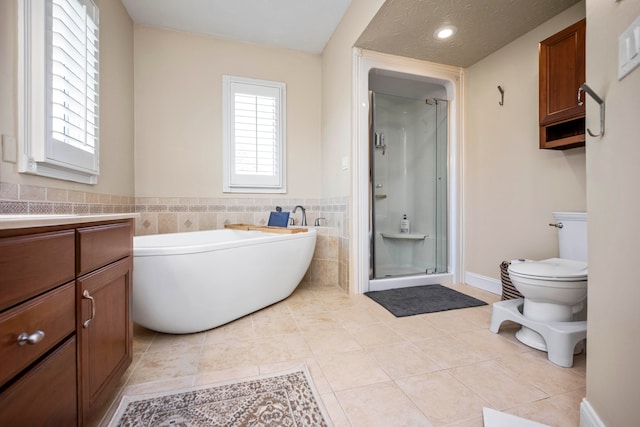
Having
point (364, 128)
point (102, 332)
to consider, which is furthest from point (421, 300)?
point (102, 332)

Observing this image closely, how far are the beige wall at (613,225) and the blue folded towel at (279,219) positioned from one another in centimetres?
222

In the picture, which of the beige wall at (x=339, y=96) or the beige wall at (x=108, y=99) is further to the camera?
the beige wall at (x=339, y=96)

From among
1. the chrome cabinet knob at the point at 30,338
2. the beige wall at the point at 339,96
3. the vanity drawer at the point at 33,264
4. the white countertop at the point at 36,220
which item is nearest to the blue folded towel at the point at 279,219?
the beige wall at the point at 339,96

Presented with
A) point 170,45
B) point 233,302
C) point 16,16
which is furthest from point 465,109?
point 16,16

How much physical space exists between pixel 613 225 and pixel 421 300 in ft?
5.68

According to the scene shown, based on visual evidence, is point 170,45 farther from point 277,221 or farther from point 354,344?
point 354,344

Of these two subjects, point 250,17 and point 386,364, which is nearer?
point 386,364

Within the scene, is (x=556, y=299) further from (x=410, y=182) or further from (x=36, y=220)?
(x=36, y=220)

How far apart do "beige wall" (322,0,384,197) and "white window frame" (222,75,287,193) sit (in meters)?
0.49

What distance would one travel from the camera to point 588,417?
976mm

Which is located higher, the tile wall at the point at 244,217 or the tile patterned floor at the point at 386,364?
the tile wall at the point at 244,217

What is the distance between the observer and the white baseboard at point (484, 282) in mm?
2561

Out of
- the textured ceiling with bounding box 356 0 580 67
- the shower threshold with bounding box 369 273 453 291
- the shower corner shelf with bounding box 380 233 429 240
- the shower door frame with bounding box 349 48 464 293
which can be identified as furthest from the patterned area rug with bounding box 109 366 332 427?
the textured ceiling with bounding box 356 0 580 67

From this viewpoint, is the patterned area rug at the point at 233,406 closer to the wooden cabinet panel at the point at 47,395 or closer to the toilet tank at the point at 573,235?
the wooden cabinet panel at the point at 47,395
